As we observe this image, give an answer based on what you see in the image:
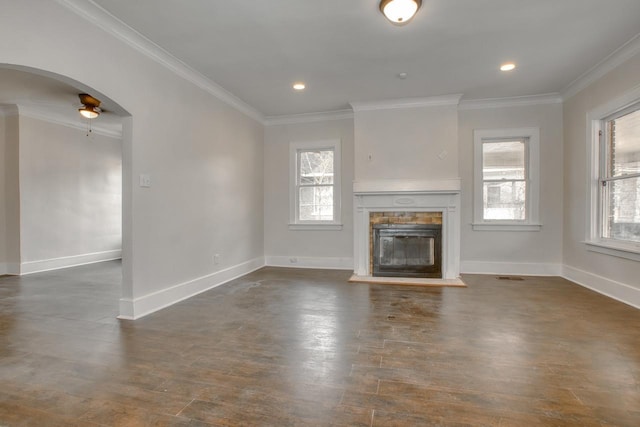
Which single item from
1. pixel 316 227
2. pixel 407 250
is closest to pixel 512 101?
pixel 407 250

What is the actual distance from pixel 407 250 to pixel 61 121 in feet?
21.4

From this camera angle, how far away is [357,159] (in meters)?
5.25

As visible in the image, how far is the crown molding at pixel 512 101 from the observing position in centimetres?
496

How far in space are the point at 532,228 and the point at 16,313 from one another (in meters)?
6.72

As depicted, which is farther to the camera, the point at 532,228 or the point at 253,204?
the point at 253,204

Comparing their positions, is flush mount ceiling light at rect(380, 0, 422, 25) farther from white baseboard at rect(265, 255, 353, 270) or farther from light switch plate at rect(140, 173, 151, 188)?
white baseboard at rect(265, 255, 353, 270)

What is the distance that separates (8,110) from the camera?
209 inches

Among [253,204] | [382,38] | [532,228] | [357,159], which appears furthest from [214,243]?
[532,228]

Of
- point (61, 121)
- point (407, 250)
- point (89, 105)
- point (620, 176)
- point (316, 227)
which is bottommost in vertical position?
point (407, 250)

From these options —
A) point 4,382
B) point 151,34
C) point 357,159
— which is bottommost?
point 4,382

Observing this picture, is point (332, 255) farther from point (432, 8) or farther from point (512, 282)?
point (432, 8)

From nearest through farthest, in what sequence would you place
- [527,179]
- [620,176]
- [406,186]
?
[620,176] → [406,186] → [527,179]

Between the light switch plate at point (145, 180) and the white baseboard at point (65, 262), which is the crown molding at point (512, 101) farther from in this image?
the white baseboard at point (65, 262)

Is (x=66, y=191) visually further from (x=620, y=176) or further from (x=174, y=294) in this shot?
(x=620, y=176)
